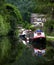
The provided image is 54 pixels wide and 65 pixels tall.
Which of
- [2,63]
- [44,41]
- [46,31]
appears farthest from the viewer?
[46,31]

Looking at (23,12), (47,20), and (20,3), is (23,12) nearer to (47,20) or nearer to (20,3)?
(20,3)

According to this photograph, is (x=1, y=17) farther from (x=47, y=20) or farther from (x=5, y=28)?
(x=47, y=20)

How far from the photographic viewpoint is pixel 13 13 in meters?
54.5

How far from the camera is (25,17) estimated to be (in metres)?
85.7

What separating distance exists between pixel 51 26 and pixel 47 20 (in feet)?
7.24

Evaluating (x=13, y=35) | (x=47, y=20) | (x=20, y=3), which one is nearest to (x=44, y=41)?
(x=47, y=20)

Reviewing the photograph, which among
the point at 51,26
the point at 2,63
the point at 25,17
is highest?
the point at 2,63

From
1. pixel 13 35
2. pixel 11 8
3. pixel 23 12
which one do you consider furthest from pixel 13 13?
pixel 23 12

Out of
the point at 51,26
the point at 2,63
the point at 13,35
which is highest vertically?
the point at 2,63

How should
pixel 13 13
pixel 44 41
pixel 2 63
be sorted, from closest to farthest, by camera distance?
pixel 2 63, pixel 44 41, pixel 13 13

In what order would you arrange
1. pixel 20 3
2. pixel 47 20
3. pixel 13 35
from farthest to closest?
1. pixel 20 3
2. pixel 13 35
3. pixel 47 20

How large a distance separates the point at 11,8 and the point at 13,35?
7249mm

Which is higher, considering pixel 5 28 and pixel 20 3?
pixel 5 28

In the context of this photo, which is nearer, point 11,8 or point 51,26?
point 51,26
